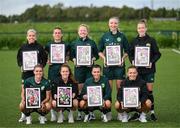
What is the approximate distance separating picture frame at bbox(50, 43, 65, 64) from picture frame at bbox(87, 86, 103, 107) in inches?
34.2

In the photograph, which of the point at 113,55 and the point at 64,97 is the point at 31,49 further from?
the point at 113,55

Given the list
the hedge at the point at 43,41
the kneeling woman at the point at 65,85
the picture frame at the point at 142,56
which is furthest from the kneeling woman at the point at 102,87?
the hedge at the point at 43,41

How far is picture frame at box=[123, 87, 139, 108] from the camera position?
9.48 meters

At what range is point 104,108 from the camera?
9.58 m

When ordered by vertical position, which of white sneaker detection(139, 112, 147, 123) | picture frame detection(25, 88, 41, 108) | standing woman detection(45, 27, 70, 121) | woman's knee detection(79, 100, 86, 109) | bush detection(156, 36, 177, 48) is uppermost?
standing woman detection(45, 27, 70, 121)

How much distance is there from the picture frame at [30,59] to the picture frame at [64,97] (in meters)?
0.74

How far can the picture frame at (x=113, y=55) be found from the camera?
9.99m

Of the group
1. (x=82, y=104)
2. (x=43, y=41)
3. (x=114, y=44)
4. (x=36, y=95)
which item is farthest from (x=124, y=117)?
(x=43, y=41)

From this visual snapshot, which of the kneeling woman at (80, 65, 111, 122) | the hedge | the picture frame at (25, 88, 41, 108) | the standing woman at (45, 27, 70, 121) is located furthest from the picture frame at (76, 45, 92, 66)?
the hedge

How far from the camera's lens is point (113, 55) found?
32.8ft

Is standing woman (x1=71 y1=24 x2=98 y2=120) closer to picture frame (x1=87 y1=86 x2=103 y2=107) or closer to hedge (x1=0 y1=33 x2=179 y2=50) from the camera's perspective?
picture frame (x1=87 y1=86 x2=103 y2=107)

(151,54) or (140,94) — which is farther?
(151,54)

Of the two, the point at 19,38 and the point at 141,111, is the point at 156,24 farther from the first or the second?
the point at 141,111

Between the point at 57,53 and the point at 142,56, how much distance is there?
1.53 m
